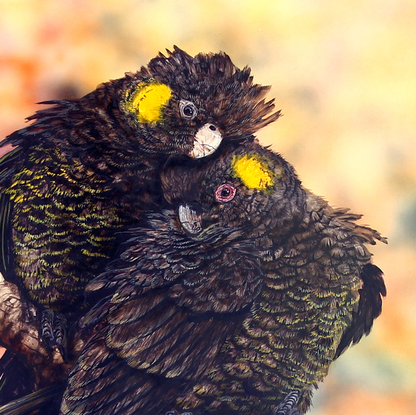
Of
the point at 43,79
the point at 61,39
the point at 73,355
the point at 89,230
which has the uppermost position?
the point at 61,39

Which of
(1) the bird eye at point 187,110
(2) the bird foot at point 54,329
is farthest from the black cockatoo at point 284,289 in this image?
(2) the bird foot at point 54,329

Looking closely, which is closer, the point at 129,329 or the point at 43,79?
the point at 129,329

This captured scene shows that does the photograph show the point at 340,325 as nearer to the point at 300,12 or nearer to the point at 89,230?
the point at 89,230

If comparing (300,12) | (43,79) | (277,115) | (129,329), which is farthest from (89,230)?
(300,12)

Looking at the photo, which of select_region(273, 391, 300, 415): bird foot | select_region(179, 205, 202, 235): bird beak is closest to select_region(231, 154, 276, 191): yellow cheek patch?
select_region(179, 205, 202, 235): bird beak

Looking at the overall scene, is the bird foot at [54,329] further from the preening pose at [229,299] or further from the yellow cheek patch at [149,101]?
the yellow cheek patch at [149,101]

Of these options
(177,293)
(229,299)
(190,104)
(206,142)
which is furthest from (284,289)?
(190,104)
